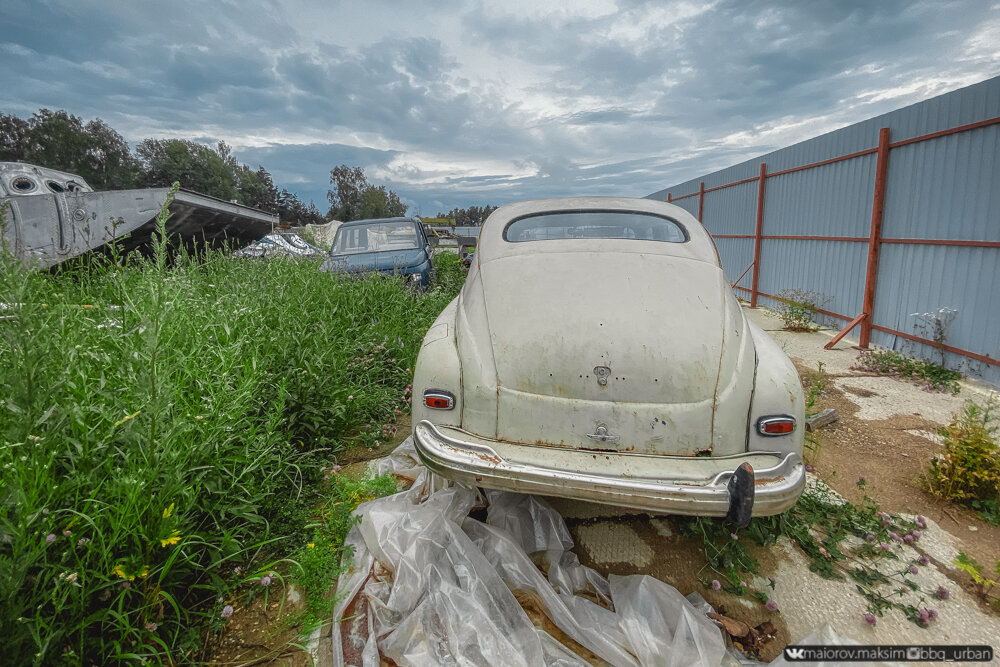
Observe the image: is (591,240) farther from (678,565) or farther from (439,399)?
(678,565)

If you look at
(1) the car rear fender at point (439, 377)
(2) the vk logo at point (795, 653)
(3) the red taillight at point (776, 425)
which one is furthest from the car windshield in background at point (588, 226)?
(2) the vk logo at point (795, 653)

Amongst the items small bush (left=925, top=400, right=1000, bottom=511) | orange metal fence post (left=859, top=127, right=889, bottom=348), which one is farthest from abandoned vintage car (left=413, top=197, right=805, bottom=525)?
orange metal fence post (left=859, top=127, right=889, bottom=348)

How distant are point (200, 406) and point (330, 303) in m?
2.39

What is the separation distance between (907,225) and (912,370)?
6.33ft

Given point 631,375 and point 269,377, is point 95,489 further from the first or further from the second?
point 631,375

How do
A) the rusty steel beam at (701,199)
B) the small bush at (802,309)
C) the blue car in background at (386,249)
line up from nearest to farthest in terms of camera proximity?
the blue car in background at (386,249) → the small bush at (802,309) → the rusty steel beam at (701,199)

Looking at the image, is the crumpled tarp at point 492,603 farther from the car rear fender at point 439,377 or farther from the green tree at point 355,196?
the green tree at point 355,196

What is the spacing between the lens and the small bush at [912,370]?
5027 mm

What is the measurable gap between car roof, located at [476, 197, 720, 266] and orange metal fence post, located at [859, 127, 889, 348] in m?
5.01

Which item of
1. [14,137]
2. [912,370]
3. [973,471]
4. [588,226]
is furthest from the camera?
[14,137]

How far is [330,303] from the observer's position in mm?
4637

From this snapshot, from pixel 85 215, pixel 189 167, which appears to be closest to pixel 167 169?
pixel 189 167

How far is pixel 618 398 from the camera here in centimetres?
205

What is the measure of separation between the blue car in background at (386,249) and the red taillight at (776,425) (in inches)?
213
